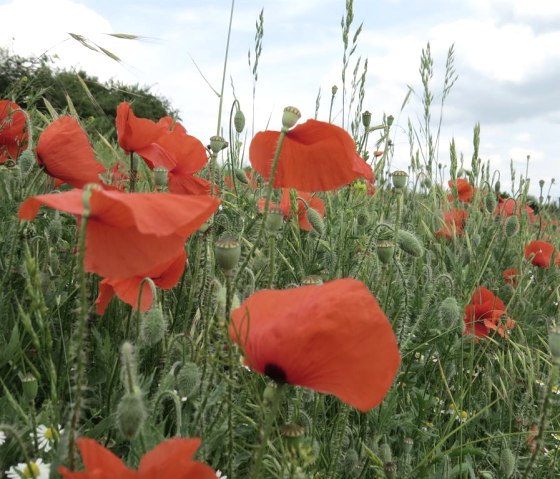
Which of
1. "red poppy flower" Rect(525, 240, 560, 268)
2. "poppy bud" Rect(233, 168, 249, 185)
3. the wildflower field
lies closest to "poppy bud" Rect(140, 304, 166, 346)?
the wildflower field

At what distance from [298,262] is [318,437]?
93 centimetres

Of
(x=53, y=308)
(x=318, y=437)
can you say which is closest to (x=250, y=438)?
(x=318, y=437)

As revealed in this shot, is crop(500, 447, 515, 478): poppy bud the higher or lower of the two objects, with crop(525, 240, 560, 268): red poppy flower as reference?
lower

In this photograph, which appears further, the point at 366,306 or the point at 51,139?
the point at 51,139

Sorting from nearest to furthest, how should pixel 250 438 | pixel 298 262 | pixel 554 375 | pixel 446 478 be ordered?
pixel 554 375 → pixel 446 478 → pixel 250 438 → pixel 298 262

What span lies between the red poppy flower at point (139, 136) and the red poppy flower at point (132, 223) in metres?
1.04

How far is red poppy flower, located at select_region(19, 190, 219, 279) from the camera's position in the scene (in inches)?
33.1

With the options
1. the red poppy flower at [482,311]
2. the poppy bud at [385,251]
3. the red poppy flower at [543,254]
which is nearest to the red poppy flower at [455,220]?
the red poppy flower at [543,254]

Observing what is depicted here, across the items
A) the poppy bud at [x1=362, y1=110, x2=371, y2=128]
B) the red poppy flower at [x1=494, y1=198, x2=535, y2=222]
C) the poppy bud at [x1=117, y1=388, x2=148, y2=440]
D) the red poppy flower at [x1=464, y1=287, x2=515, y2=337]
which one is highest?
the poppy bud at [x1=362, y1=110, x2=371, y2=128]

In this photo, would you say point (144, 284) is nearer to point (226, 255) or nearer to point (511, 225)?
point (226, 255)

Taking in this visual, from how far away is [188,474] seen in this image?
2.62 feet

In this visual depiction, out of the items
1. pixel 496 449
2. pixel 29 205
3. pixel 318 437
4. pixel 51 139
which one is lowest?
pixel 496 449

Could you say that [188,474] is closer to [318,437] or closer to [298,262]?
[318,437]

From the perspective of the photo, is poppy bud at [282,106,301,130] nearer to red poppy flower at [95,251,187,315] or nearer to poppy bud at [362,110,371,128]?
red poppy flower at [95,251,187,315]
